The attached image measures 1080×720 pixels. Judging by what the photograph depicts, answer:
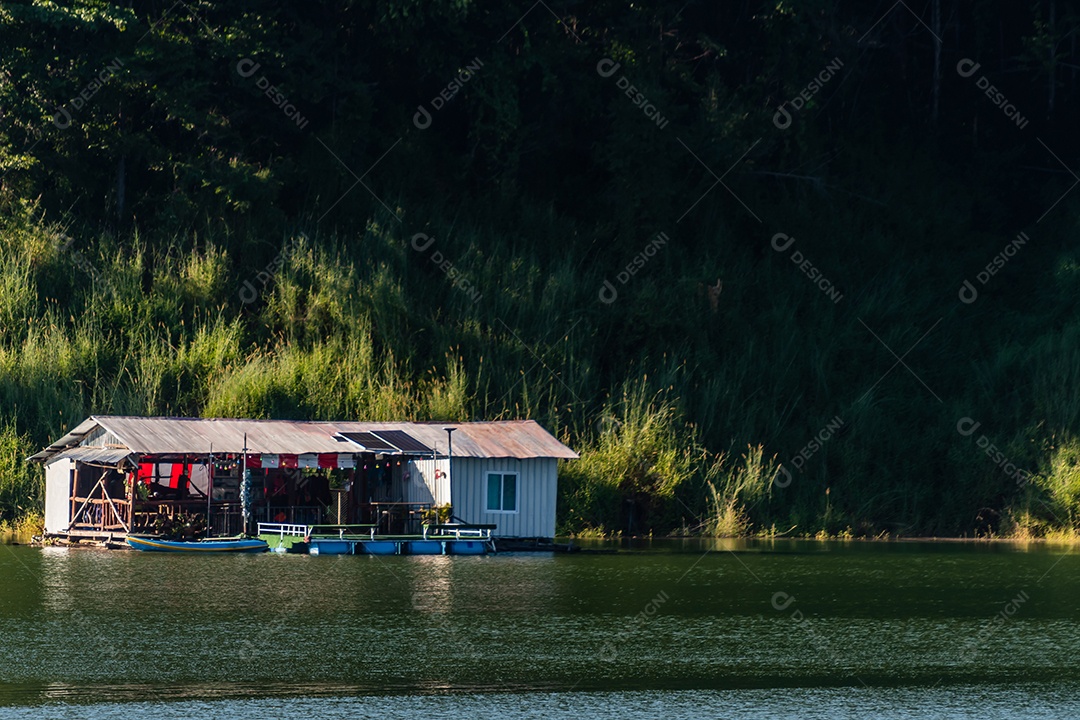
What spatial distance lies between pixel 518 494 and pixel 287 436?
5.58m

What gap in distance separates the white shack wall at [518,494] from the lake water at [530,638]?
12.1 ft

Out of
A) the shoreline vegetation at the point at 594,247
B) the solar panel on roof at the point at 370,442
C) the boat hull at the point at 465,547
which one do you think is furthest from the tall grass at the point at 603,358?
the boat hull at the point at 465,547

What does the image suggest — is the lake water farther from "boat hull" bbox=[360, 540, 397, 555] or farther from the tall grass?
the tall grass

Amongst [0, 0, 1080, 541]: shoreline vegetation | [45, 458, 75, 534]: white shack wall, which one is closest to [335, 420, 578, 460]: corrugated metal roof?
[0, 0, 1080, 541]: shoreline vegetation

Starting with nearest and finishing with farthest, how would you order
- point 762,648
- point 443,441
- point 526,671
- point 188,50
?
1. point 526,671
2. point 762,648
3. point 443,441
4. point 188,50

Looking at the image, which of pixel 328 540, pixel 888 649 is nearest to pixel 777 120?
pixel 328 540

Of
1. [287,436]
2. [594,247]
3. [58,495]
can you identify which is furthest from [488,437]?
[594,247]

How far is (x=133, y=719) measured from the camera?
1684cm

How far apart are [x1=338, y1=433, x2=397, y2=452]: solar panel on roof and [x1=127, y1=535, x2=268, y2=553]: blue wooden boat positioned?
3.51 m

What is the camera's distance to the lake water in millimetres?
18391

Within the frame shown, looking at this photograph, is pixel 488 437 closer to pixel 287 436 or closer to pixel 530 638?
pixel 287 436

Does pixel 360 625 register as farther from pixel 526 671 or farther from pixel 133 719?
pixel 133 719

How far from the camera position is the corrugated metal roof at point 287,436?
117ft

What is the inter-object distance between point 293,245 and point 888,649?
1295 inches
